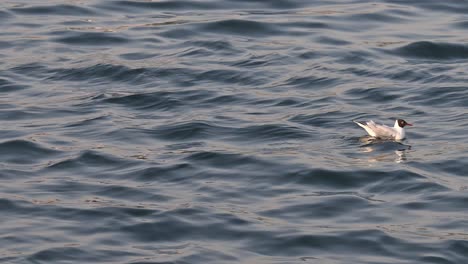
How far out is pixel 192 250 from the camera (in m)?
14.6

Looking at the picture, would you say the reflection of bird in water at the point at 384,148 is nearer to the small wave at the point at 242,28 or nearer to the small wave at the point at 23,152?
the small wave at the point at 23,152

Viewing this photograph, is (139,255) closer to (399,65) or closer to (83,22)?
(399,65)

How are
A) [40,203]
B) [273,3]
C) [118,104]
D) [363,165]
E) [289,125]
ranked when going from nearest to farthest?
1. [40,203]
2. [363,165]
3. [289,125]
4. [118,104]
5. [273,3]

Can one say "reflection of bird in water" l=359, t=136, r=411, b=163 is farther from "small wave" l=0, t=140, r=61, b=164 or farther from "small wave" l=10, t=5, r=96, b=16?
"small wave" l=10, t=5, r=96, b=16

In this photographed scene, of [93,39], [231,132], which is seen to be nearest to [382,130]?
[231,132]

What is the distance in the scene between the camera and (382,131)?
63.2 feet

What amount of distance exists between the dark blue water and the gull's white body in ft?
0.69

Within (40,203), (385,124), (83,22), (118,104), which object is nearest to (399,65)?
(385,124)

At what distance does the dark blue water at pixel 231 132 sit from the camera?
1505cm

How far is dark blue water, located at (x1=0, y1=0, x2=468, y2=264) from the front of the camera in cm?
1505

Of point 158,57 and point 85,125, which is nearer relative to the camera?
point 85,125

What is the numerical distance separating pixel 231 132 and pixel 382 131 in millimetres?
2301

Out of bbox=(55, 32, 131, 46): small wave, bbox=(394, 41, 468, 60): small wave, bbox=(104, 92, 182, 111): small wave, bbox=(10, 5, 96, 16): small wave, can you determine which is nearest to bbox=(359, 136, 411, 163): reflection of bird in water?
bbox=(104, 92, 182, 111): small wave

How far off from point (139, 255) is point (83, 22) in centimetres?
1346
